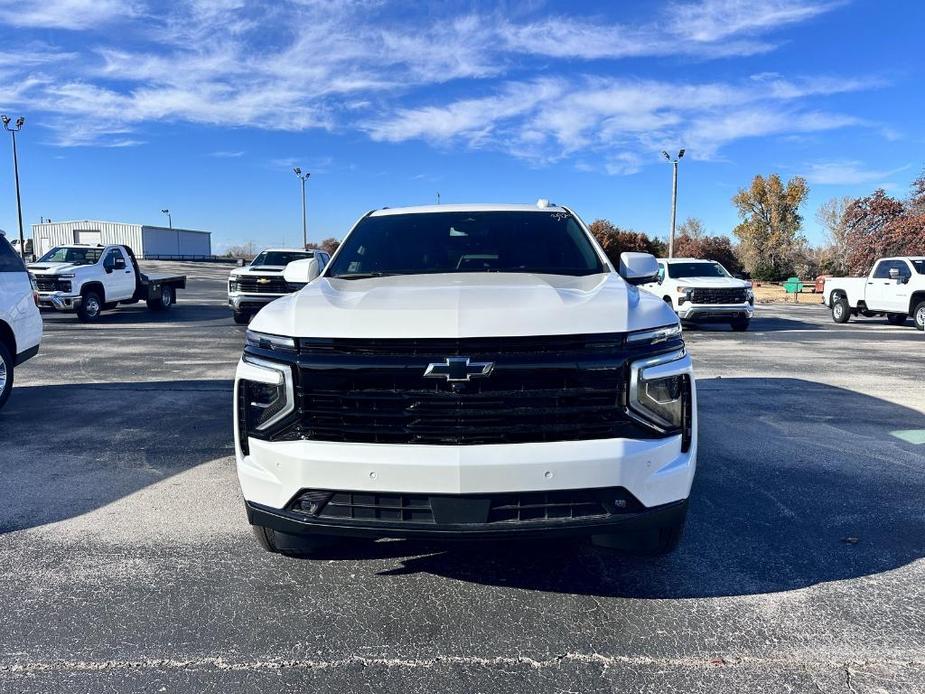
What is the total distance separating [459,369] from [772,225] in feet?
185

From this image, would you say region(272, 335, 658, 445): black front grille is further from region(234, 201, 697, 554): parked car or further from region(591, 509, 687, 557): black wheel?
region(591, 509, 687, 557): black wheel

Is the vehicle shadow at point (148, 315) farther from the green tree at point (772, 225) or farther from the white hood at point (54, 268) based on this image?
the green tree at point (772, 225)

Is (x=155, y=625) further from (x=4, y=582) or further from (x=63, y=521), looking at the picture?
(x=63, y=521)

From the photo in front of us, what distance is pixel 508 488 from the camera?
262 cm

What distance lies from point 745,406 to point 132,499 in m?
5.89

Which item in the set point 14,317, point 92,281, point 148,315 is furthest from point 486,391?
point 148,315

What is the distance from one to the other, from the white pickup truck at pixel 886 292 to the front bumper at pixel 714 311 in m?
3.93

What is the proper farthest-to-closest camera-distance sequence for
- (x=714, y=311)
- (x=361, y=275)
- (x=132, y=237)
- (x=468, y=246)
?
1. (x=132, y=237)
2. (x=714, y=311)
3. (x=468, y=246)
4. (x=361, y=275)

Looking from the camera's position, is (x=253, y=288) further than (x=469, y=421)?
Yes

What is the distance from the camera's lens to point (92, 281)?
55.4 feet

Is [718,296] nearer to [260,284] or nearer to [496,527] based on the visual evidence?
[260,284]

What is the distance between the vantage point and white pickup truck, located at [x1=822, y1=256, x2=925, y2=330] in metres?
15.9

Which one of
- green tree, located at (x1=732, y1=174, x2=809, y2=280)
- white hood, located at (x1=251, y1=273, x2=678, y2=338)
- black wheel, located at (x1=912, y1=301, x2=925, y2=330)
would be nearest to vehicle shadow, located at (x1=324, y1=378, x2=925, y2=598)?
white hood, located at (x1=251, y1=273, x2=678, y2=338)

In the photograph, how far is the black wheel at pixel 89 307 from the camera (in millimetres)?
16594
